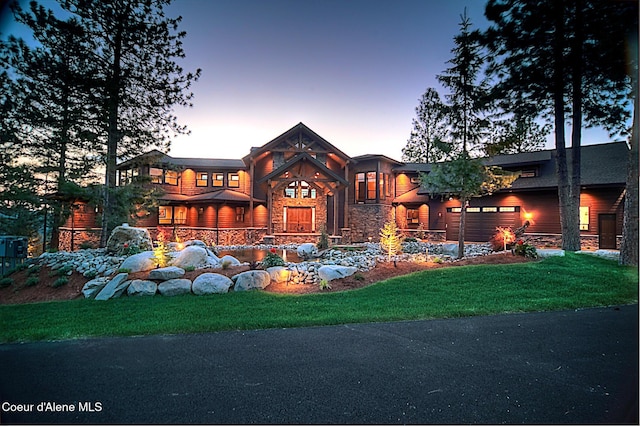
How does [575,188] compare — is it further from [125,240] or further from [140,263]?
[125,240]

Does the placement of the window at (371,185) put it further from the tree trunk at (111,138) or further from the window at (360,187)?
the tree trunk at (111,138)

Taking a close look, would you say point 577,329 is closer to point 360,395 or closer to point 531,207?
point 360,395

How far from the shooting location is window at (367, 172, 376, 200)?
71.6 feet

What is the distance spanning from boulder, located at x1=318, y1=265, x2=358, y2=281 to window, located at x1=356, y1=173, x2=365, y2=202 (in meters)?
14.0

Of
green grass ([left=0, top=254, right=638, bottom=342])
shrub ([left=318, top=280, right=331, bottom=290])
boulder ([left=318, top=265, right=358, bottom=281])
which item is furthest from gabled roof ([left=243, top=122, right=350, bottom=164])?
shrub ([left=318, top=280, right=331, bottom=290])

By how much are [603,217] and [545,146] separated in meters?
15.8

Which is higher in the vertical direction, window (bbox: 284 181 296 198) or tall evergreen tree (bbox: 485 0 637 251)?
tall evergreen tree (bbox: 485 0 637 251)

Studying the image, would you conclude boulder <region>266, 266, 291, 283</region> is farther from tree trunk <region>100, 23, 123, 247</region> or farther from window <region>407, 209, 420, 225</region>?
window <region>407, 209, 420, 225</region>

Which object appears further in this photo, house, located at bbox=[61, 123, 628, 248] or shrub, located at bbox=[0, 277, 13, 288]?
house, located at bbox=[61, 123, 628, 248]

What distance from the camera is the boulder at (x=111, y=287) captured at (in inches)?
266

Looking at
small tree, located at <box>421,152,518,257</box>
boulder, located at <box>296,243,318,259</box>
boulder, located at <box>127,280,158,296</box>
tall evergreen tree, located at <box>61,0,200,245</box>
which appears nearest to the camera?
boulder, located at <box>127,280,158,296</box>

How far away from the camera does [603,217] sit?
48.7ft

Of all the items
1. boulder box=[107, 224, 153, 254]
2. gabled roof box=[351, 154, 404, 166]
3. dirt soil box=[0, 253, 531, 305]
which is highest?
gabled roof box=[351, 154, 404, 166]

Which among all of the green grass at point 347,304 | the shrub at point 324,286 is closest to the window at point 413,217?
the green grass at point 347,304
